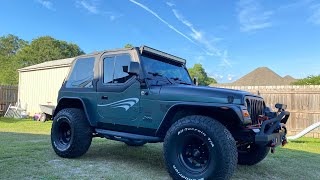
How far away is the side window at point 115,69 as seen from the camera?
547 cm

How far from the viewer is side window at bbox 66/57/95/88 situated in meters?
6.03

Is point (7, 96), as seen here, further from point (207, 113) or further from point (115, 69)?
point (207, 113)

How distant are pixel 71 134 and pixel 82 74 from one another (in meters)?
1.26

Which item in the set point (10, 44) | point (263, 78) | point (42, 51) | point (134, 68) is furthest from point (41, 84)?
point (10, 44)

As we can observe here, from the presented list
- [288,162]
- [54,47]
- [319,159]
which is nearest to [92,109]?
[288,162]

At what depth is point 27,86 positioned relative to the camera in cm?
2070

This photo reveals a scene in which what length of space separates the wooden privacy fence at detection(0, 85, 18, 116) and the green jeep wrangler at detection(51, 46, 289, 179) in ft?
51.4

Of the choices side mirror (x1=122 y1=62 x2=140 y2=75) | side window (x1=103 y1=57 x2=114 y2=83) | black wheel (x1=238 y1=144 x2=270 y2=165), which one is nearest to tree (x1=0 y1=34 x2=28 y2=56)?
side window (x1=103 y1=57 x2=114 y2=83)

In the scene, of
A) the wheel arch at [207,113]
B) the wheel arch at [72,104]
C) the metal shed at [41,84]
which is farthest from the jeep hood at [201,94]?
the metal shed at [41,84]

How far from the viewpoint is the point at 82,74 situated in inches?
244

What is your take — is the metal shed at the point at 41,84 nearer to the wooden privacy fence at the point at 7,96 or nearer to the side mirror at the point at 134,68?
the wooden privacy fence at the point at 7,96

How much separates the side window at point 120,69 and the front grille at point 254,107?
2131mm

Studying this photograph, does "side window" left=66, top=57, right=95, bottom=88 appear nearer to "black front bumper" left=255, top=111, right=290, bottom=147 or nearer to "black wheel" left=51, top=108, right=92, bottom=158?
"black wheel" left=51, top=108, right=92, bottom=158

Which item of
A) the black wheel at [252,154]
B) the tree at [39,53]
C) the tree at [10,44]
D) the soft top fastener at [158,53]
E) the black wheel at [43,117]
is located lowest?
the black wheel at [43,117]
